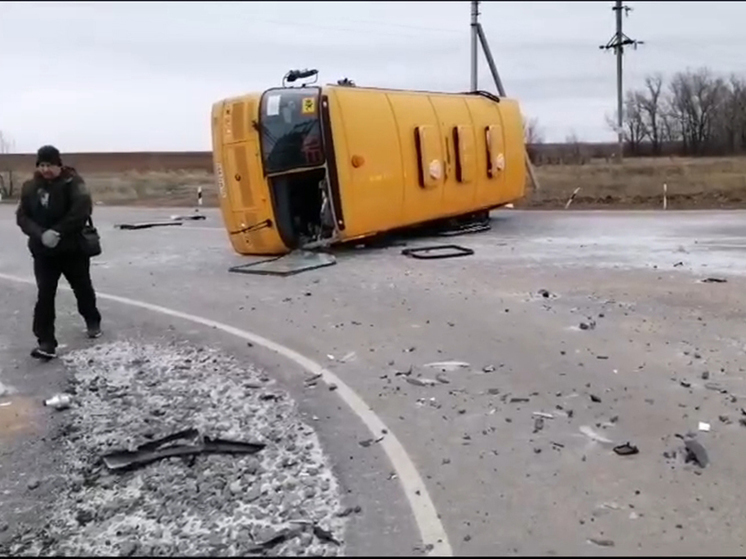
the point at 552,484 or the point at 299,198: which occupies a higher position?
the point at 299,198

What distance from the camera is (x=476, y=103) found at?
1634 cm

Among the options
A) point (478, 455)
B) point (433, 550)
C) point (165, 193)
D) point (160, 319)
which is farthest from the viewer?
point (165, 193)

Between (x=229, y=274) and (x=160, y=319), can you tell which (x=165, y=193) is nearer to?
(x=229, y=274)

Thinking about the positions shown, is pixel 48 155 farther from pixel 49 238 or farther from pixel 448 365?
pixel 448 365

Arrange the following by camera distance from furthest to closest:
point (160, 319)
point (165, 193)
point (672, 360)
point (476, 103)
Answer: point (165, 193)
point (476, 103)
point (160, 319)
point (672, 360)

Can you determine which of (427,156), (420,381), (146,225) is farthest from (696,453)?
(146,225)

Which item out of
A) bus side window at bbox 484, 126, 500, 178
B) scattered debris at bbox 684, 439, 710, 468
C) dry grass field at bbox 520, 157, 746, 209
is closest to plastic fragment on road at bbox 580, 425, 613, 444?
scattered debris at bbox 684, 439, 710, 468

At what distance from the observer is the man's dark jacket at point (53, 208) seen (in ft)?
24.8

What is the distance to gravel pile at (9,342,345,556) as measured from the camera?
13.8 feet

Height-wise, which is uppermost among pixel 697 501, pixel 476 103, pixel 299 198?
pixel 476 103

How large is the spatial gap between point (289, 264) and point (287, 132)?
198 cm

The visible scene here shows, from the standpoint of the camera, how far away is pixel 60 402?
21.3 ft

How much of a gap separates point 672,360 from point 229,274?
6.57m

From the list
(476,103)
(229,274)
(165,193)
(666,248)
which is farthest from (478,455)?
(165,193)
